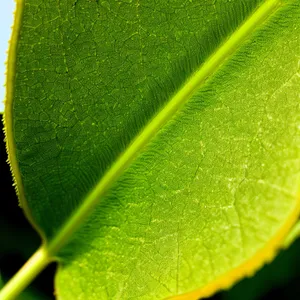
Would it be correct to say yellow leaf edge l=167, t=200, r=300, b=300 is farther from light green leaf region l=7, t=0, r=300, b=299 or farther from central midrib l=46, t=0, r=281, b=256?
central midrib l=46, t=0, r=281, b=256

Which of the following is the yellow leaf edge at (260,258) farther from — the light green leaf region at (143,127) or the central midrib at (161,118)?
the central midrib at (161,118)

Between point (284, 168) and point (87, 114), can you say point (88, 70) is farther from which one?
point (284, 168)

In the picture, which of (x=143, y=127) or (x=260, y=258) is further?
(x=143, y=127)

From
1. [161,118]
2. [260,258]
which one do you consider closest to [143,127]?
Answer: [161,118]

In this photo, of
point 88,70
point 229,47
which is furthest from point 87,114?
point 229,47

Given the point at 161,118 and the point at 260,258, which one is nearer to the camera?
the point at 260,258

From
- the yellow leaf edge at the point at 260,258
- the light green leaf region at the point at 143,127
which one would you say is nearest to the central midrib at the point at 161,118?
the light green leaf region at the point at 143,127

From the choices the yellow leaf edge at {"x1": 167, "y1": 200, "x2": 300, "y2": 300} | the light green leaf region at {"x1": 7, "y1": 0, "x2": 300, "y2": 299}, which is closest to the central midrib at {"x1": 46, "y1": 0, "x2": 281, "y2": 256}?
the light green leaf region at {"x1": 7, "y1": 0, "x2": 300, "y2": 299}

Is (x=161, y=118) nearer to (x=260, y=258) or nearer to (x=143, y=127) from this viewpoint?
(x=143, y=127)
